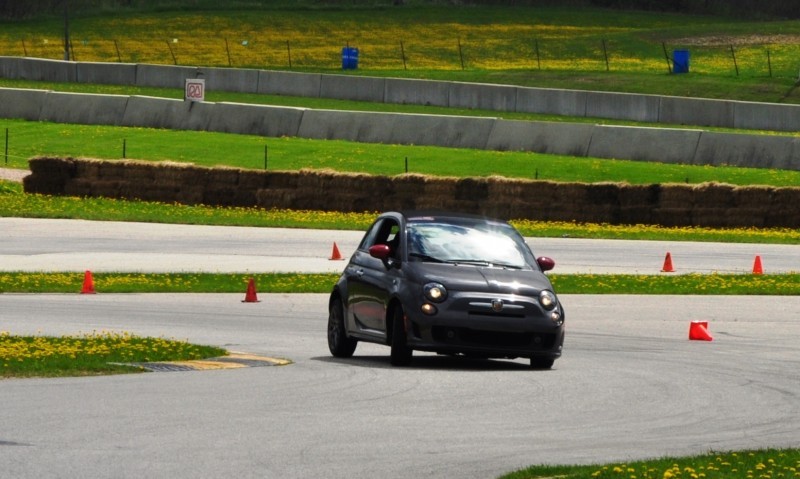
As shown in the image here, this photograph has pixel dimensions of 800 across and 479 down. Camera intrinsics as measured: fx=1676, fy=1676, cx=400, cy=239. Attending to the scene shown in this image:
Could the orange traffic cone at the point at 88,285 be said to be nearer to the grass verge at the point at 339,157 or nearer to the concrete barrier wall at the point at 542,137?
the grass verge at the point at 339,157

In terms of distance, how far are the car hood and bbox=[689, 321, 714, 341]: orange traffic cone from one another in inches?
137

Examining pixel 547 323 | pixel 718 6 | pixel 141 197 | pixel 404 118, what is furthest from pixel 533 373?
pixel 718 6

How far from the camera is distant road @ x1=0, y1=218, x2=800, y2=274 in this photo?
27.2 m

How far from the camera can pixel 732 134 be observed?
41875 mm

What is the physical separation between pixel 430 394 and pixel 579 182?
995 inches

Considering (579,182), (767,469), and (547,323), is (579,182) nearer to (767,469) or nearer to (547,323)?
(547,323)

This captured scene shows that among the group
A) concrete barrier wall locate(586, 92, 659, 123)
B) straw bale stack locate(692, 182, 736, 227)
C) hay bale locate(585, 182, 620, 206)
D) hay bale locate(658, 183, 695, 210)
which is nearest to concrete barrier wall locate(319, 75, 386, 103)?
concrete barrier wall locate(586, 92, 659, 123)

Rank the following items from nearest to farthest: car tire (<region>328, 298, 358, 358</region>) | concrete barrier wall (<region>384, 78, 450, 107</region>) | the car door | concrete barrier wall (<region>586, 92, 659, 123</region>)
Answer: the car door < car tire (<region>328, 298, 358, 358</region>) < concrete barrier wall (<region>586, 92, 659, 123</region>) < concrete barrier wall (<region>384, 78, 450, 107</region>)

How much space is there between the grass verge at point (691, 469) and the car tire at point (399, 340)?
4995mm

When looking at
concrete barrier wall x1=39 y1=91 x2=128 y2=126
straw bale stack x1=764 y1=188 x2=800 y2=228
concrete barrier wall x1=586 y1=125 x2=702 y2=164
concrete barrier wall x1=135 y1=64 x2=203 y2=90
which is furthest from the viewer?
concrete barrier wall x1=135 y1=64 x2=203 y2=90

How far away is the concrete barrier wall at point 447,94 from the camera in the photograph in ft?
161

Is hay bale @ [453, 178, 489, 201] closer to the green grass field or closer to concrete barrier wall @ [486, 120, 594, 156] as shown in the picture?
the green grass field

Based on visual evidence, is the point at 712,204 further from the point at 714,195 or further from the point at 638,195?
the point at 638,195

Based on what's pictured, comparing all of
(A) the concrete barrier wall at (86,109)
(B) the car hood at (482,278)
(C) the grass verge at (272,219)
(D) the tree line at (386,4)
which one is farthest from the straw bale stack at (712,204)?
(D) the tree line at (386,4)
